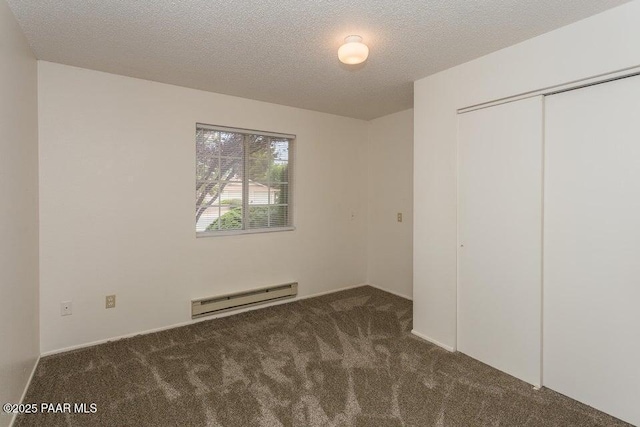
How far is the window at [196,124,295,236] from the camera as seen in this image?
3.46m

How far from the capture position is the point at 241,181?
146 inches

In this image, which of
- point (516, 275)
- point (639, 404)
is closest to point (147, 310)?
point (516, 275)

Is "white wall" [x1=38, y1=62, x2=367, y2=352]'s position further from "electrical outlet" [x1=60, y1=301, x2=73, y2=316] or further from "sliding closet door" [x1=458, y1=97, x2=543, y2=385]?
"sliding closet door" [x1=458, y1=97, x2=543, y2=385]

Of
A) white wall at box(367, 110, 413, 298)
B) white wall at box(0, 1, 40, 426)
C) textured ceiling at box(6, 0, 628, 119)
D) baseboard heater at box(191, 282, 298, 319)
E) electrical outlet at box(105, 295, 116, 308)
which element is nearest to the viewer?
white wall at box(0, 1, 40, 426)

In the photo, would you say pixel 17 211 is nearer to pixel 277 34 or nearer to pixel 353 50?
pixel 277 34

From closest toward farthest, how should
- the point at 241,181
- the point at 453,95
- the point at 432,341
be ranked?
the point at 453,95 < the point at 432,341 < the point at 241,181

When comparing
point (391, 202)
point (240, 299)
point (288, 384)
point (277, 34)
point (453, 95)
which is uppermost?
point (277, 34)

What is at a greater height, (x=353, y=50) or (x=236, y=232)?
(x=353, y=50)

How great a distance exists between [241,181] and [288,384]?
223 cm

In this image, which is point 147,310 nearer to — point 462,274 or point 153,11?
point 153,11

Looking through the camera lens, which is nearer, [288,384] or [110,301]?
[288,384]

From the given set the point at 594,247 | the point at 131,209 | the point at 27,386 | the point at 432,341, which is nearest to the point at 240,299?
the point at 131,209

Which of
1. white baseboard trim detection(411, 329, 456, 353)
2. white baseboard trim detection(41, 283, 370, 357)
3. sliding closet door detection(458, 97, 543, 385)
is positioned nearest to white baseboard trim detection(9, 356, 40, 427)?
white baseboard trim detection(41, 283, 370, 357)

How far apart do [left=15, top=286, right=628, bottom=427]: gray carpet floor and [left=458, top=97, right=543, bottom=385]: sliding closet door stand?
0.24 metres
